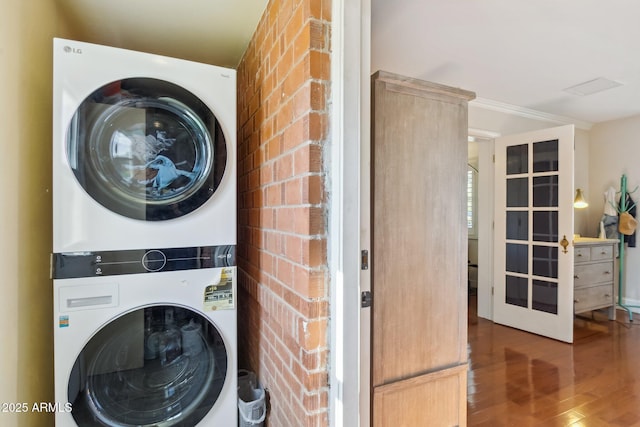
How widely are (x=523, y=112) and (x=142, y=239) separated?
3972 millimetres

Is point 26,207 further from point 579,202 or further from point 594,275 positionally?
point 579,202

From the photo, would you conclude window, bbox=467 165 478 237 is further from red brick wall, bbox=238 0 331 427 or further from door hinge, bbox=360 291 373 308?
door hinge, bbox=360 291 373 308

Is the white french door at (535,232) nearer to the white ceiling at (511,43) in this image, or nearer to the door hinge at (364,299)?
the white ceiling at (511,43)

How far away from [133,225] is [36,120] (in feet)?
2.02

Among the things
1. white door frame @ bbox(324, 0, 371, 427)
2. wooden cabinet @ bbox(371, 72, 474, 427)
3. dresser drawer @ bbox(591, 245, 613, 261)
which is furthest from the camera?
dresser drawer @ bbox(591, 245, 613, 261)

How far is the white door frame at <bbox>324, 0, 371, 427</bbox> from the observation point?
1.00 m

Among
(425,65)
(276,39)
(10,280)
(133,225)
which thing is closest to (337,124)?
(276,39)

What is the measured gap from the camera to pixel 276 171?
132cm

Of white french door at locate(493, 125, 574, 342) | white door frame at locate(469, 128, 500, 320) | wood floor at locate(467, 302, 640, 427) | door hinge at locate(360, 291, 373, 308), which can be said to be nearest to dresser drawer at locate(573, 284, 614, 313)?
wood floor at locate(467, 302, 640, 427)

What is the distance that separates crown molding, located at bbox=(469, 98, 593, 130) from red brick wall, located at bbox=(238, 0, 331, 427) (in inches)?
101

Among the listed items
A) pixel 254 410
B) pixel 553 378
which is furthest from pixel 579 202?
pixel 254 410

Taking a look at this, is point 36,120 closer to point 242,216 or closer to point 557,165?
point 242,216

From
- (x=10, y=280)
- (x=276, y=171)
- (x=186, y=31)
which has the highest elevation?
(x=186, y=31)

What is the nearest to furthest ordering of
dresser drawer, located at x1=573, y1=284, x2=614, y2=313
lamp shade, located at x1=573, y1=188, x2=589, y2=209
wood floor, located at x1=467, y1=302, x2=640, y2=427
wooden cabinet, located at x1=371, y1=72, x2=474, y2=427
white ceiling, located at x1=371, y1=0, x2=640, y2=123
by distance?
wooden cabinet, located at x1=371, y1=72, x2=474, y2=427 → white ceiling, located at x1=371, y1=0, x2=640, y2=123 → wood floor, located at x1=467, y1=302, x2=640, y2=427 → dresser drawer, located at x1=573, y1=284, x2=614, y2=313 → lamp shade, located at x1=573, y1=188, x2=589, y2=209
